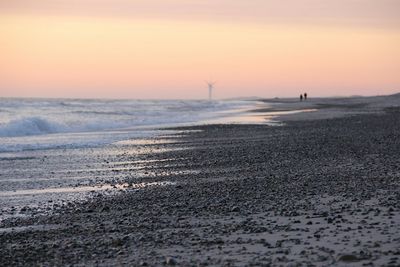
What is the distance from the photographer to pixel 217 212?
8.95 meters

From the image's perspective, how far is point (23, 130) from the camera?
2956 centimetres

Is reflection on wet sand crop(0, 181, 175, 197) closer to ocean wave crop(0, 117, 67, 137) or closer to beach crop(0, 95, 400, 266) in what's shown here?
beach crop(0, 95, 400, 266)

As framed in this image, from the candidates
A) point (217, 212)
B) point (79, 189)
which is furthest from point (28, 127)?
point (217, 212)

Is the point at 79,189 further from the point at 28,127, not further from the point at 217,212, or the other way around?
the point at 28,127

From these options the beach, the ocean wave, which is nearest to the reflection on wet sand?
the beach

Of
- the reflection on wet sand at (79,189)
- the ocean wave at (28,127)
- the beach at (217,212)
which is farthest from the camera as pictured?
the ocean wave at (28,127)

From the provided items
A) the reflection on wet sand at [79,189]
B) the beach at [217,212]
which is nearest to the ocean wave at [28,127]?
the beach at [217,212]

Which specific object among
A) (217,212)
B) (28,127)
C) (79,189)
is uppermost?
(28,127)

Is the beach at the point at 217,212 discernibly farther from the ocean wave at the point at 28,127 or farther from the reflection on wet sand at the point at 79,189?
the ocean wave at the point at 28,127

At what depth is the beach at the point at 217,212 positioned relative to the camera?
256 inches

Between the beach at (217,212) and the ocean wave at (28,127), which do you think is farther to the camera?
the ocean wave at (28,127)

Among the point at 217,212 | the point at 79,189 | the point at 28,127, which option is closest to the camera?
the point at 217,212

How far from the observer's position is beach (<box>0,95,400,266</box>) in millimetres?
6492

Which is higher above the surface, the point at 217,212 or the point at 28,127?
the point at 28,127
